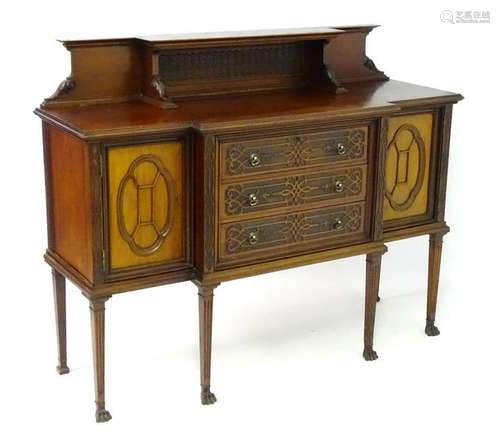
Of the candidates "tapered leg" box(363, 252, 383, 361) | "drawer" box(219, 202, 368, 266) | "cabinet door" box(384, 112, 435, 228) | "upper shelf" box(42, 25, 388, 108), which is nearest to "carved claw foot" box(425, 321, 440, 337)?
"tapered leg" box(363, 252, 383, 361)

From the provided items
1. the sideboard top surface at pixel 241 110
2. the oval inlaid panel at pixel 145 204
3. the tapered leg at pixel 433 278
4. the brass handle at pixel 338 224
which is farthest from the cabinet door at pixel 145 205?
the tapered leg at pixel 433 278

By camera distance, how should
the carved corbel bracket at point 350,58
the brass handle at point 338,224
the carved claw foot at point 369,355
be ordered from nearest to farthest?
1. the brass handle at point 338,224
2. the carved claw foot at point 369,355
3. the carved corbel bracket at point 350,58

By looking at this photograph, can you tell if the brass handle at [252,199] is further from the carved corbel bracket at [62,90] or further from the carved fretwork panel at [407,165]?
the carved corbel bracket at [62,90]

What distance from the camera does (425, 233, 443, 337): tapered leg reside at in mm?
4773

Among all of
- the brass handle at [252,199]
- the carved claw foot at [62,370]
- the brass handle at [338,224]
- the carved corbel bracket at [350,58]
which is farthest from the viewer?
the carved corbel bracket at [350,58]

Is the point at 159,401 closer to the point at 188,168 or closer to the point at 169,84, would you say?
the point at 188,168

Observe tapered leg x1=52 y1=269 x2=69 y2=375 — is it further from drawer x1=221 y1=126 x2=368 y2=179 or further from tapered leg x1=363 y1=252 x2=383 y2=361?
tapered leg x1=363 y1=252 x2=383 y2=361

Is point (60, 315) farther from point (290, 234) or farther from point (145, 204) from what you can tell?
point (290, 234)

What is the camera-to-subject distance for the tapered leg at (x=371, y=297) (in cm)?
447

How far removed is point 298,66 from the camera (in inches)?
183

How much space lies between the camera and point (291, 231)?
4.18m

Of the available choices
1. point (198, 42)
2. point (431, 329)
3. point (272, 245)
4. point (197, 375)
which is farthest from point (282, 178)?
point (431, 329)

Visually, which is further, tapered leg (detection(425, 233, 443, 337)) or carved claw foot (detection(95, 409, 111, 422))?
tapered leg (detection(425, 233, 443, 337))

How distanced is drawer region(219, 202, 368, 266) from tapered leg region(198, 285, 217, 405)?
133mm
